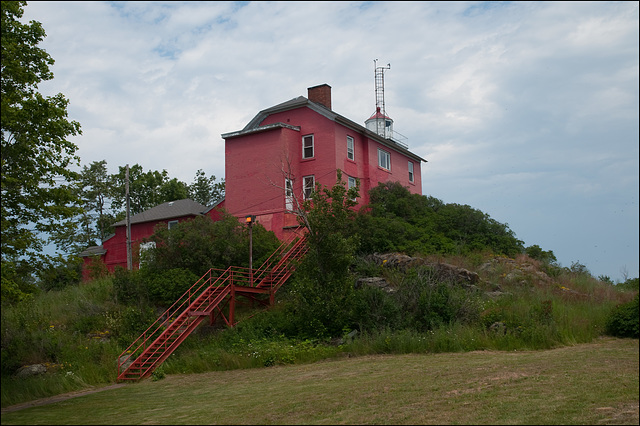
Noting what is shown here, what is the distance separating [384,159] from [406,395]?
94.5ft

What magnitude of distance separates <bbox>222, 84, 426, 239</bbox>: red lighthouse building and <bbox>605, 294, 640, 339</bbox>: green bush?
16.9 m

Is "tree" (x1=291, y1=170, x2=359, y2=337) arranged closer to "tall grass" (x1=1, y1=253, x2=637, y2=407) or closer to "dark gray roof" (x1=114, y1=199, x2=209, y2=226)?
"tall grass" (x1=1, y1=253, x2=637, y2=407)

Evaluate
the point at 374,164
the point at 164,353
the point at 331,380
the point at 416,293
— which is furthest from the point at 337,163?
the point at 331,380

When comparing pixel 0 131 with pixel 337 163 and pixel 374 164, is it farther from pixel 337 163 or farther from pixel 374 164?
pixel 374 164

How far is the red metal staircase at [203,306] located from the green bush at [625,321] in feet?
39.9

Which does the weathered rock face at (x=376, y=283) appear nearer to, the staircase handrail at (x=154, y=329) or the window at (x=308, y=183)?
the staircase handrail at (x=154, y=329)

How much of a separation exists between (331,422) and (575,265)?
2323cm

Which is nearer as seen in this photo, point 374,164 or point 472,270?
point 472,270

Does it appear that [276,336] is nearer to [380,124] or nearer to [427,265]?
[427,265]

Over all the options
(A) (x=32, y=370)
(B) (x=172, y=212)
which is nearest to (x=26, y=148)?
(A) (x=32, y=370)

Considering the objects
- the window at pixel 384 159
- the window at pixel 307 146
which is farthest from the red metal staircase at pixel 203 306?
the window at pixel 384 159

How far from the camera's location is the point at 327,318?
23516 millimetres

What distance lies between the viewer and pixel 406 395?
41.0ft

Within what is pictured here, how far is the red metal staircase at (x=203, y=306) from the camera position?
70.2 ft
